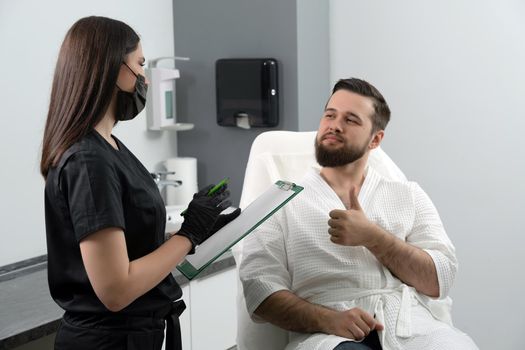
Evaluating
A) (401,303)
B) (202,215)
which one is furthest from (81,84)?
(401,303)

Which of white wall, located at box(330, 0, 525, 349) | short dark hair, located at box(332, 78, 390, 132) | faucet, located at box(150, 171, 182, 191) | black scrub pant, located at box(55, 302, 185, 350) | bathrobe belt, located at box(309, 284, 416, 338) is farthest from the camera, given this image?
faucet, located at box(150, 171, 182, 191)

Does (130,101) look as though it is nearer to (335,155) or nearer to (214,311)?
(335,155)

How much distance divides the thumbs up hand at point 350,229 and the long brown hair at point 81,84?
716 mm

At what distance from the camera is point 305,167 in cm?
221

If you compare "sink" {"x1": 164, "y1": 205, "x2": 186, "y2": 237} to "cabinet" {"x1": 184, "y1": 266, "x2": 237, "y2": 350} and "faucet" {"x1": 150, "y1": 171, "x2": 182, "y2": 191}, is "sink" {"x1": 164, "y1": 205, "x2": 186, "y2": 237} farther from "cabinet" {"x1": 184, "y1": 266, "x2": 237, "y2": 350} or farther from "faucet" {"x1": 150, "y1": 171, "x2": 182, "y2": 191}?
"cabinet" {"x1": 184, "y1": 266, "x2": 237, "y2": 350}

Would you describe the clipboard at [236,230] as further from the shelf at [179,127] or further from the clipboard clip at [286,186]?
the shelf at [179,127]

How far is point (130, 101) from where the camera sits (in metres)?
1.46

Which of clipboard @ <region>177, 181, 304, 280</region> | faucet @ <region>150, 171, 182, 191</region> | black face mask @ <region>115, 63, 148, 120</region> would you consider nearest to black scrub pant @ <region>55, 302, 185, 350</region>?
clipboard @ <region>177, 181, 304, 280</region>

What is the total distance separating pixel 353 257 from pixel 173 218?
1.08 m

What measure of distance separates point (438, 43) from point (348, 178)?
38.1 inches

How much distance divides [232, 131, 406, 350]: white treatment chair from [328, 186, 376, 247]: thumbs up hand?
32 cm

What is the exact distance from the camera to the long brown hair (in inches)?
54.1

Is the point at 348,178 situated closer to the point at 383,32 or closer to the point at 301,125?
the point at 301,125

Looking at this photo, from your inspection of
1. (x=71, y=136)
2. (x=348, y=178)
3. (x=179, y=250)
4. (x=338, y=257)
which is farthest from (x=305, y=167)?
(x=71, y=136)
